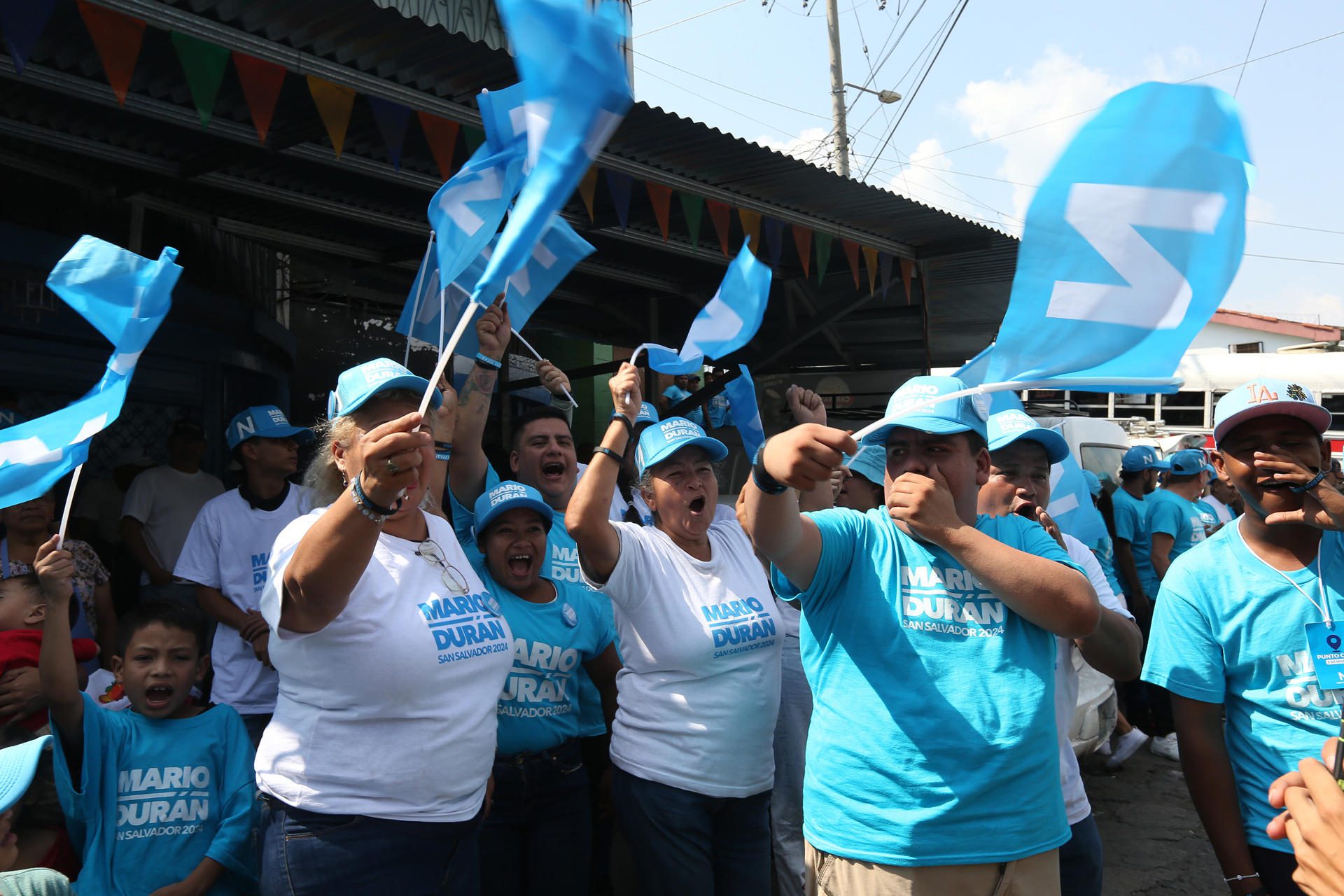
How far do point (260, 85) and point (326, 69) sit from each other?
0.27 meters

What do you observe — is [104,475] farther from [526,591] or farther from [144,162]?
[526,591]

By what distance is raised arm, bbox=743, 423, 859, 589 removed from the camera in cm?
196

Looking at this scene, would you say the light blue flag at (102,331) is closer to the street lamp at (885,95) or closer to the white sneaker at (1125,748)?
the white sneaker at (1125,748)

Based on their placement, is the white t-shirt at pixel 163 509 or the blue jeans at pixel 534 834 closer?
the blue jeans at pixel 534 834

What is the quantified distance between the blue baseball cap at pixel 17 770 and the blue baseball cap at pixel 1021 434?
284cm

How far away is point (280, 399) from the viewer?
846 cm

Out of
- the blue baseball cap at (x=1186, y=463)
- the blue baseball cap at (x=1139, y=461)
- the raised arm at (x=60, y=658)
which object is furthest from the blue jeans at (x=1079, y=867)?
the blue baseball cap at (x=1139, y=461)

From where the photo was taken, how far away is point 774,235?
670 cm

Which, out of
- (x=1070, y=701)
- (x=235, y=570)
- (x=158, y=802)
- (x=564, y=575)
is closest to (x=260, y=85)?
(x=235, y=570)

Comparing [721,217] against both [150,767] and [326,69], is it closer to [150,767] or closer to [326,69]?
[326,69]

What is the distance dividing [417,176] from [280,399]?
348cm

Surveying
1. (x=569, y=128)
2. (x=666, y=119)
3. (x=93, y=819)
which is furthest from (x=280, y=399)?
(x=569, y=128)

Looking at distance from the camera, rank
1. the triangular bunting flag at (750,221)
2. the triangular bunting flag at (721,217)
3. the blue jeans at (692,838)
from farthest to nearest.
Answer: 1. the triangular bunting flag at (750,221)
2. the triangular bunting flag at (721,217)
3. the blue jeans at (692,838)

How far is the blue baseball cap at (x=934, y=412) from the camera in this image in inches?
89.1
